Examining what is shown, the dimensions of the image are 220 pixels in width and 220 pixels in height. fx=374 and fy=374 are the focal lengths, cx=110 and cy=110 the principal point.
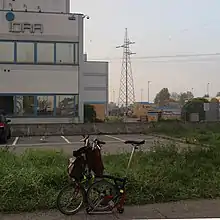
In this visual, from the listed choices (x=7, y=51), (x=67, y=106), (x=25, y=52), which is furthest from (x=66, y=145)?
(x=7, y=51)

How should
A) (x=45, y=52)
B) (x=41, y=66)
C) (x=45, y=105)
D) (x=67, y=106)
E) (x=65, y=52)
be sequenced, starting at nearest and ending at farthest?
(x=41, y=66), (x=45, y=52), (x=45, y=105), (x=65, y=52), (x=67, y=106)

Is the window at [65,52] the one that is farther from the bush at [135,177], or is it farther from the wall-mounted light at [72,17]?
the bush at [135,177]

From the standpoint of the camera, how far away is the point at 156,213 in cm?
638

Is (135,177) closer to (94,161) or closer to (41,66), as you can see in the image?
(94,161)

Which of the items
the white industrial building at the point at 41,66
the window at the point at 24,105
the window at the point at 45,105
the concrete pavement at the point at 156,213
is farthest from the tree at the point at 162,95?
the concrete pavement at the point at 156,213

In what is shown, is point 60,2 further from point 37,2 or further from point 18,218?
point 18,218

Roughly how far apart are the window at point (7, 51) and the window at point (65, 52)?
3449mm

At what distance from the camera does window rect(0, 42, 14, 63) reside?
28.2m

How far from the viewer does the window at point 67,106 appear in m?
29.1

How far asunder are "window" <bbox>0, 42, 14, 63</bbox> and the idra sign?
3.68 feet

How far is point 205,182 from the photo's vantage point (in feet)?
25.9

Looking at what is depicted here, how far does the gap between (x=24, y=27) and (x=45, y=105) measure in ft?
20.2

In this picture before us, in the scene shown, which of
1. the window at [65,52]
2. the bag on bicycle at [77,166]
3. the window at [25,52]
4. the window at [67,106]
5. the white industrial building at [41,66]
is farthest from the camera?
the window at [67,106]

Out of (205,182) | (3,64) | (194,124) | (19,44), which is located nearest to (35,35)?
(19,44)
